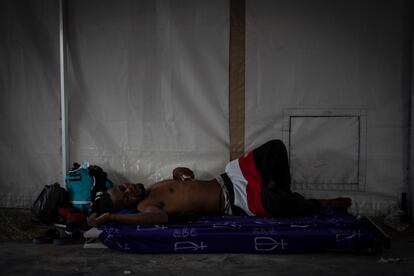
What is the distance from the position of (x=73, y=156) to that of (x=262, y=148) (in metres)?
1.85

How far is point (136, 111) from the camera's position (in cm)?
439

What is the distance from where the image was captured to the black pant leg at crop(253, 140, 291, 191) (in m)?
3.79

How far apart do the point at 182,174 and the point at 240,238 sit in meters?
1.12

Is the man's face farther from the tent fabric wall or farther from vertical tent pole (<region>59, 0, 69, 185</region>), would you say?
the tent fabric wall

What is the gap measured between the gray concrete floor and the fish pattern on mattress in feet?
0.17

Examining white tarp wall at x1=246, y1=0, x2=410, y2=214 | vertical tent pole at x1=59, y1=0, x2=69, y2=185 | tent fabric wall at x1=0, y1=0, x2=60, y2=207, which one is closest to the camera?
white tarp wall at x1=246, y1=0, x2=410, y2=214

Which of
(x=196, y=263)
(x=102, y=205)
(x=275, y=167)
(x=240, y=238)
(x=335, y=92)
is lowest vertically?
(x=196, y=263)

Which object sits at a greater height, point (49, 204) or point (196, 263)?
point (49, 204)

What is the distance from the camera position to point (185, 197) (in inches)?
149

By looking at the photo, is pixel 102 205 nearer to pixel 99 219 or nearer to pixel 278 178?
pixel 99 219

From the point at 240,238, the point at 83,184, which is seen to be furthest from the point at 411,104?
the point at 83,184

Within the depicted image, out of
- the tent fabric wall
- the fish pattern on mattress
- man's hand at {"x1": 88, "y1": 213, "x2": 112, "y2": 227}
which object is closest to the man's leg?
the fish pattern on mattress

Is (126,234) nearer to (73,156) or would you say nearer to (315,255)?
(315,255)

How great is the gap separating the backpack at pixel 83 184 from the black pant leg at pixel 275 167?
4.77 feet
